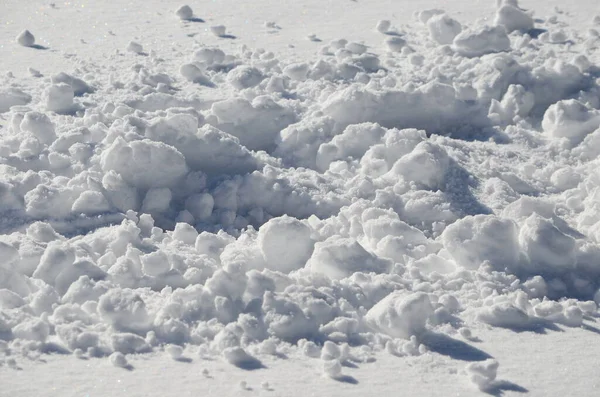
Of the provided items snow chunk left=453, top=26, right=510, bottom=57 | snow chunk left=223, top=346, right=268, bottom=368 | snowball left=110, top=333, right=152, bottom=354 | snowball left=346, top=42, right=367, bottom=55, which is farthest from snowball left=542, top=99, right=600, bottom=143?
snowball left=110, top=333, right=152, bottom=354

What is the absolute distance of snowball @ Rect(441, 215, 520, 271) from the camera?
9.83 ft

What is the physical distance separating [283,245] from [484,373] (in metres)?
0.88

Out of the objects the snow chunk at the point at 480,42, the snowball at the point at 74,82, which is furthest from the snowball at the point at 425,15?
the snowball at the point at 74,82

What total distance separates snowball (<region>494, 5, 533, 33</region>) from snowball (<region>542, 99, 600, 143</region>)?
5.10 ft

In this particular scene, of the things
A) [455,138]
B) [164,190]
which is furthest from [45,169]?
[455,138]

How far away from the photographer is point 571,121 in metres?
4.21

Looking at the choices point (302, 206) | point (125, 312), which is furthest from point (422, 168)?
point (125, 312)

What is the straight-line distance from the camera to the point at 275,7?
20.8 feet

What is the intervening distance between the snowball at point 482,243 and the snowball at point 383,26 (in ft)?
9.55

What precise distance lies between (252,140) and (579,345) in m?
1.97

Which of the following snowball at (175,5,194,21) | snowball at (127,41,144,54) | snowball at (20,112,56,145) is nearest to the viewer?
snowball at (20,112,56,145)

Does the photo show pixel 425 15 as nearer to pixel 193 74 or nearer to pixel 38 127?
pixel 193 74

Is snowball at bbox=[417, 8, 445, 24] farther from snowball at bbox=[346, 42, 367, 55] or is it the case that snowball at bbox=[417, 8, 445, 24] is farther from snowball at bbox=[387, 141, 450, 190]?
snowball at bbox=[387, 141, 450, 190]

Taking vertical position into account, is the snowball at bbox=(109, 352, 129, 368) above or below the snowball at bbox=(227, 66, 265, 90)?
below
